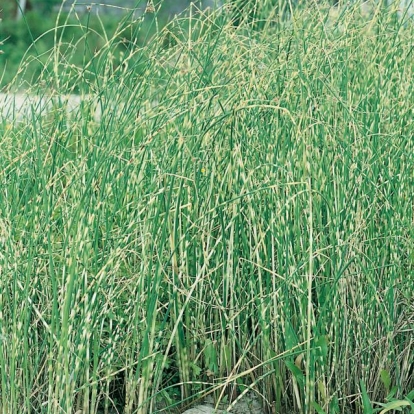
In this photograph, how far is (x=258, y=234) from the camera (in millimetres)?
2420

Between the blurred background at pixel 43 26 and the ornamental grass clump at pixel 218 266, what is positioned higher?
the ornamental grass clump at pixel 218 266

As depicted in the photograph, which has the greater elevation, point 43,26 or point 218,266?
point 218,266

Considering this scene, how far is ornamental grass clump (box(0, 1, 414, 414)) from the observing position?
2.09 m

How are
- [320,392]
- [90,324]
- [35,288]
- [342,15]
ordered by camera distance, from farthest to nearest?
[342,15] → [35,288] → [320,392] → [90,324]

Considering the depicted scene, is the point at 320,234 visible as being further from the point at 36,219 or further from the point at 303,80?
the point at 36,219

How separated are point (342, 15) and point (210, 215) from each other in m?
1.25

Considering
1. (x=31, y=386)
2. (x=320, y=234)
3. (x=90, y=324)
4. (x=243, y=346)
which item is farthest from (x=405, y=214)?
(x=31, y=386)

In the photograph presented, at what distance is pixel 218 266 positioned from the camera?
2.24 m

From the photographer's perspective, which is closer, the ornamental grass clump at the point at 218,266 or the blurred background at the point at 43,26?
the ornamental grass clump at the point at 218,266

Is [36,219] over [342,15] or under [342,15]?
under

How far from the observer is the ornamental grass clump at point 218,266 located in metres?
2.09

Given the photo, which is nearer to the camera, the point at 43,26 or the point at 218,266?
the point at 218,266

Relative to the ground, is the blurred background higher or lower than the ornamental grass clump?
lower

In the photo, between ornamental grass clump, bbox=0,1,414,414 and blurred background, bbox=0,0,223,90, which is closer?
ornamental grass clump, bbox=0,1,414,414
